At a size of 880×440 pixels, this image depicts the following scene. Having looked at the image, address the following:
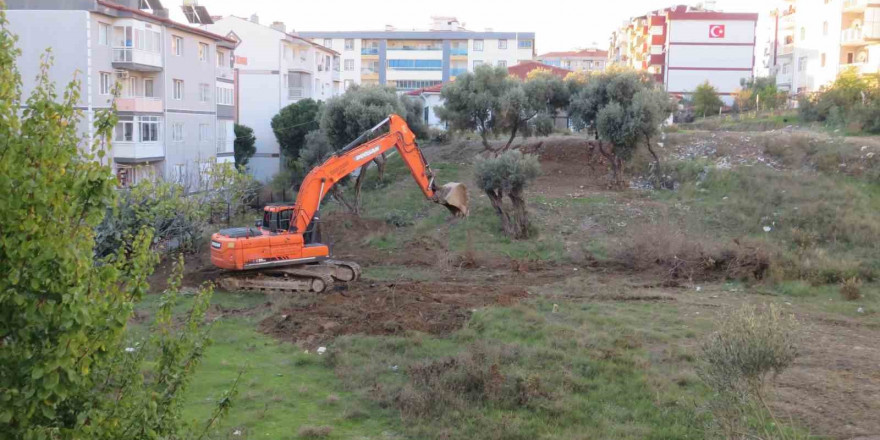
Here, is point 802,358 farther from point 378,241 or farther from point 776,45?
point 776,45

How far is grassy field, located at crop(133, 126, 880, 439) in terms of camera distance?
37.8 ft

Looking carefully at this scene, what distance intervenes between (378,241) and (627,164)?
1198 centimetres

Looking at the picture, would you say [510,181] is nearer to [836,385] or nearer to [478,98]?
[478,98]

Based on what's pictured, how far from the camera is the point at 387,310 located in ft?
58.3

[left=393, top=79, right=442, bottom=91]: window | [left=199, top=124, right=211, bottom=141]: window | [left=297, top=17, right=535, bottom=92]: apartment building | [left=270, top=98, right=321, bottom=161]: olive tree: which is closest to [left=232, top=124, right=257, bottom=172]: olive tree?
[left=270, top=98, right=321, bottom=161]: olive tree

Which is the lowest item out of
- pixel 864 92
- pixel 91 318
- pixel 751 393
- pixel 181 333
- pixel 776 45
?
pixel 751 393

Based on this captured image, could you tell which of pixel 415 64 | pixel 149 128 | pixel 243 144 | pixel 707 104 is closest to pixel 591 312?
pixel 149 128

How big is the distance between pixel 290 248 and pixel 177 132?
21975 millimetres

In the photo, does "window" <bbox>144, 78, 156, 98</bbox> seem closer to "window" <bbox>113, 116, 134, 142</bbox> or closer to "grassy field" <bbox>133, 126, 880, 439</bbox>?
"window" <bbox>113, 116, 134, 142</bbox>

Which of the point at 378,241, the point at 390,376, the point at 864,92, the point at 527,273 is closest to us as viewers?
the point at 390,376

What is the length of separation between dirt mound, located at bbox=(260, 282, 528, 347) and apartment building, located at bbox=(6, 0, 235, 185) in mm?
12187

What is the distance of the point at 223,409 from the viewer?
19.1ft

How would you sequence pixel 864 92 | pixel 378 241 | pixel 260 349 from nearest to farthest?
pixel 260 349 → pixel 378 241 → pixel 864 92

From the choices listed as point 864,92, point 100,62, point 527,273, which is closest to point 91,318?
point 527,273
